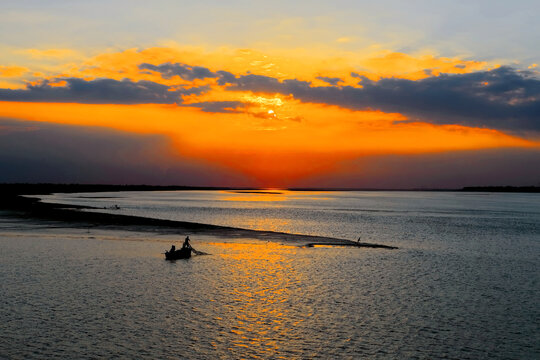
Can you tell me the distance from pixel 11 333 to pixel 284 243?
36287mm

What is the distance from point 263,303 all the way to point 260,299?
36.4 inches

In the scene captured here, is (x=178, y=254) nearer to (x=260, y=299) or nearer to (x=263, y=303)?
(x=260, y=299)

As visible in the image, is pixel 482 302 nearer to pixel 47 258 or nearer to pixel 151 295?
pixel 151 295

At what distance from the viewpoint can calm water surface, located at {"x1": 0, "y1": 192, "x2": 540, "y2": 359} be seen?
777 inches

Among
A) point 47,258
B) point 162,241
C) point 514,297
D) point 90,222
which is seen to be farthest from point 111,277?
point 90,222

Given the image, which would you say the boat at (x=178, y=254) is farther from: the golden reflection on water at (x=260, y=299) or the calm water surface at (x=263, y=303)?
the golden reflection on water at (x=260, y=299)

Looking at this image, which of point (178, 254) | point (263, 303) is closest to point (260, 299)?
point (263, 303)

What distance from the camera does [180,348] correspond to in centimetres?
1941

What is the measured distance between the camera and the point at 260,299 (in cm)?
2786

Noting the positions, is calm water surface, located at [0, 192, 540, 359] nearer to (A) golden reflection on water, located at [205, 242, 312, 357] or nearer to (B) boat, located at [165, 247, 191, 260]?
(A) golden reflection on water, located at [205, 242, 312, 357]

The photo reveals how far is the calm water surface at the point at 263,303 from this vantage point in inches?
777

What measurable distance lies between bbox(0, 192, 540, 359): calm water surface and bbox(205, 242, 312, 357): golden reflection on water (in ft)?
0.29

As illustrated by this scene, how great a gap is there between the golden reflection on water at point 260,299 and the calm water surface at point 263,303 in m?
0.09

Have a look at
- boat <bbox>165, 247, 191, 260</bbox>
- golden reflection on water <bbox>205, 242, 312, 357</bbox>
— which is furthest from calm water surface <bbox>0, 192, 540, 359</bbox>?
boat <bbox>165, 247, 191, 260</bbox>
